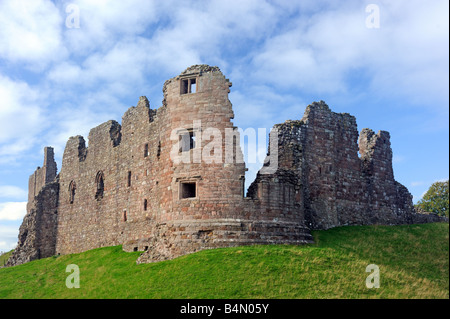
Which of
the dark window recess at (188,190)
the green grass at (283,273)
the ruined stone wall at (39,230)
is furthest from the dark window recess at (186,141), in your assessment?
the ruined stone wall at (39,230)

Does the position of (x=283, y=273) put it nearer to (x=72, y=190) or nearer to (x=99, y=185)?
(x=99, y=185)

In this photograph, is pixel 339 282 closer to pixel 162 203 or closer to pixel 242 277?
pixel 242 277

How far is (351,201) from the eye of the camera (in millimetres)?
28344

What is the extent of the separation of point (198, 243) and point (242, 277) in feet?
12.7

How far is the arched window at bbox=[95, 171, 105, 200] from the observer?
3209 cm

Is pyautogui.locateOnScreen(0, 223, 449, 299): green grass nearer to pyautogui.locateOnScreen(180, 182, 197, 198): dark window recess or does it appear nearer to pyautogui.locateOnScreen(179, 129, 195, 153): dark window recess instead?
pyautogui.locateOnScreen(180, 182, 197, 198): dark window recess

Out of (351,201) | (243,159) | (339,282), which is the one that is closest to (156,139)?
(243,159)

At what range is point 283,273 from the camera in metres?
17.5

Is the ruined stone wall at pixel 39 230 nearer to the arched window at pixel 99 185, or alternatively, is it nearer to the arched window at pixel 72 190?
the arched window at pixel 72 190

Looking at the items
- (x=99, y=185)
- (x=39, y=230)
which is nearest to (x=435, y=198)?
(x=99, y=185)

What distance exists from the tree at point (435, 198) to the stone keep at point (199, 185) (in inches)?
434

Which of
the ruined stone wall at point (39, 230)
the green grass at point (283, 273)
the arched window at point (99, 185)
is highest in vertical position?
the arched window at point (99, 185)

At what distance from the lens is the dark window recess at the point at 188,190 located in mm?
22016
